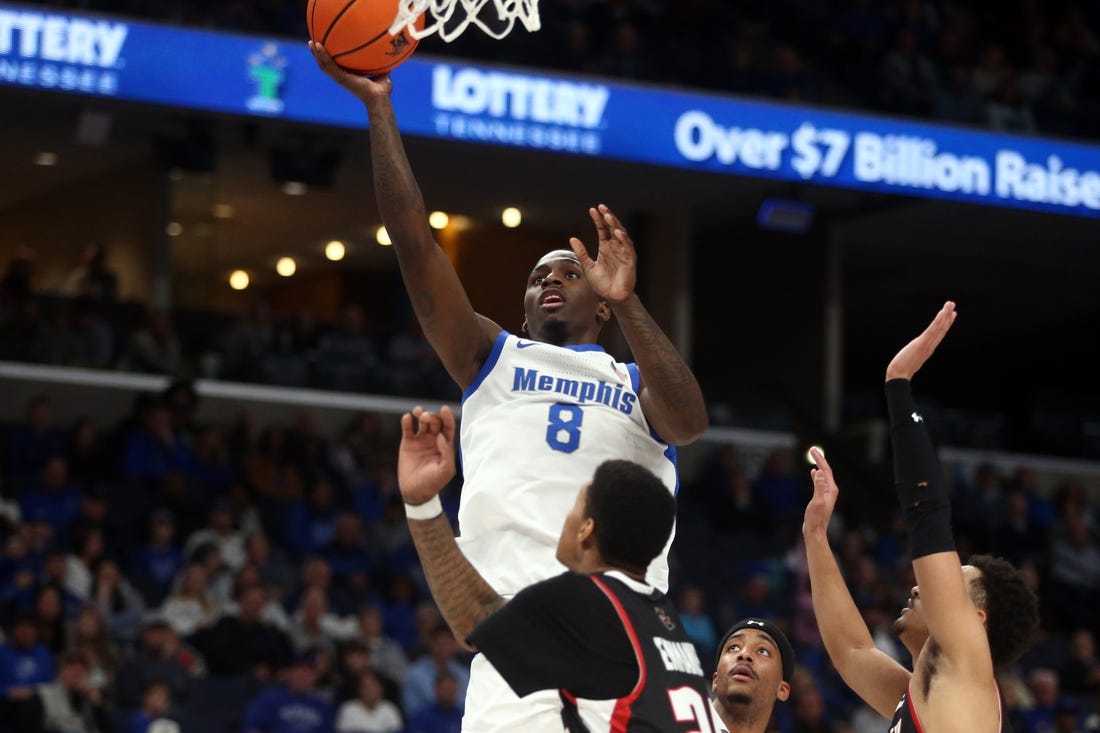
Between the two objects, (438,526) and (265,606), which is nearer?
(438,526)

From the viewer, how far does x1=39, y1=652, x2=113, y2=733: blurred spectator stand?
9820mm

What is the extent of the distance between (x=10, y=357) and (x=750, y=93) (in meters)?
7.35

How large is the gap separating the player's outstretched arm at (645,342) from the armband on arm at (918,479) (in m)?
0.63

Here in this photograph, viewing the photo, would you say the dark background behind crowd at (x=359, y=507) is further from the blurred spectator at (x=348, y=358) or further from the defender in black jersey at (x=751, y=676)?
the defender in black jersey at (x=751, y=676)

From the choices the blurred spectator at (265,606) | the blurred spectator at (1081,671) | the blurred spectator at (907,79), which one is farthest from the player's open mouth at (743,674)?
the blurred spectator at (907,79)

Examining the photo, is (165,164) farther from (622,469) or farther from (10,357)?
(622,469)

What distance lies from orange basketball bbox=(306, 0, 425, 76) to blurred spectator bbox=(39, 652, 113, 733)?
6265mm

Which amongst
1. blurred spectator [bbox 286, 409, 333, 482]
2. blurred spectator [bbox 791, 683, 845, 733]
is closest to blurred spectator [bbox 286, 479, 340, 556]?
blurred spectator [bbox 286, 409, 333, 482]

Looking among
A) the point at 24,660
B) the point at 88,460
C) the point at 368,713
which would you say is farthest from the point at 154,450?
the point at 368,713

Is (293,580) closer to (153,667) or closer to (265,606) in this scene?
(265,606)

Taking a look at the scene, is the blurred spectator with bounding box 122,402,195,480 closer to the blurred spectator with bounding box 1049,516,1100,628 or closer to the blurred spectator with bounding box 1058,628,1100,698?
the blurred spectator with bounding box 1058,628,1100,698

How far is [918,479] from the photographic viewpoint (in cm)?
396

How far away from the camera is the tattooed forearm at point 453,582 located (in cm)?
363

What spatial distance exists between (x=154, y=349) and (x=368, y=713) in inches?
235
